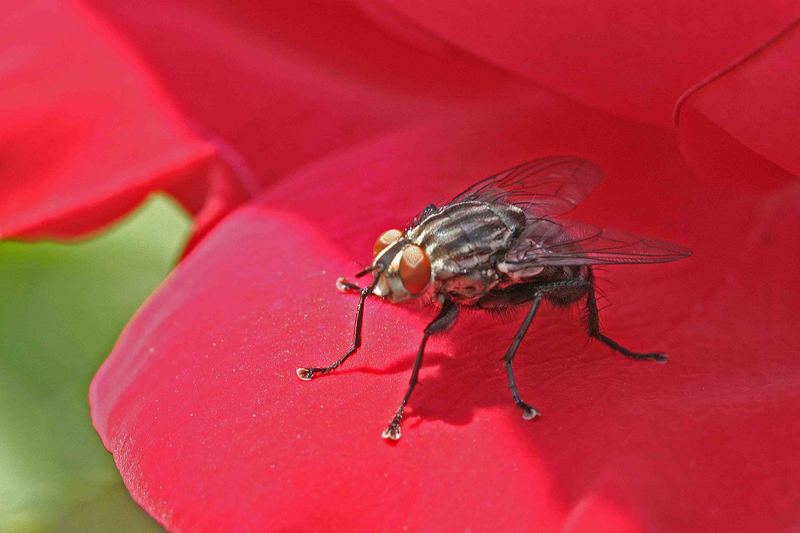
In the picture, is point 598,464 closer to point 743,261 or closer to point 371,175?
point 743,261

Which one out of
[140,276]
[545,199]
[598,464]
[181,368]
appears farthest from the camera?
[140,276]

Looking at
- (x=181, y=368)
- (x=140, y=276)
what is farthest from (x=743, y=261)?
(x=140, y=276)

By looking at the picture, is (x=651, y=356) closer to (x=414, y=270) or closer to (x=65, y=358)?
(x=414, y=270)

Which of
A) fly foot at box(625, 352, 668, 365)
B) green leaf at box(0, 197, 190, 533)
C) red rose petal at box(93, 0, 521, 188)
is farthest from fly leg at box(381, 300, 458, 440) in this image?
green leaf at box(0, 197, 190, 533)

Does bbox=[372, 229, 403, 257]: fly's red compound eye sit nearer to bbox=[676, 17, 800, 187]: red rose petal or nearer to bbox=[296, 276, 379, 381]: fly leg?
bbox=[296, 276, 379, 381]: fly leg

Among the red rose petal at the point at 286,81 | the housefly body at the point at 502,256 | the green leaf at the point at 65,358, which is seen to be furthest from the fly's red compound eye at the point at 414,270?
the green leaf at the point at 65,358

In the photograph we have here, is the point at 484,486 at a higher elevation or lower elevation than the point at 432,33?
lower

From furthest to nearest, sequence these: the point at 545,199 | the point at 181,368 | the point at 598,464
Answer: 1. the point at 545,199
2. the point at 181,368
3. the point at 598,464
